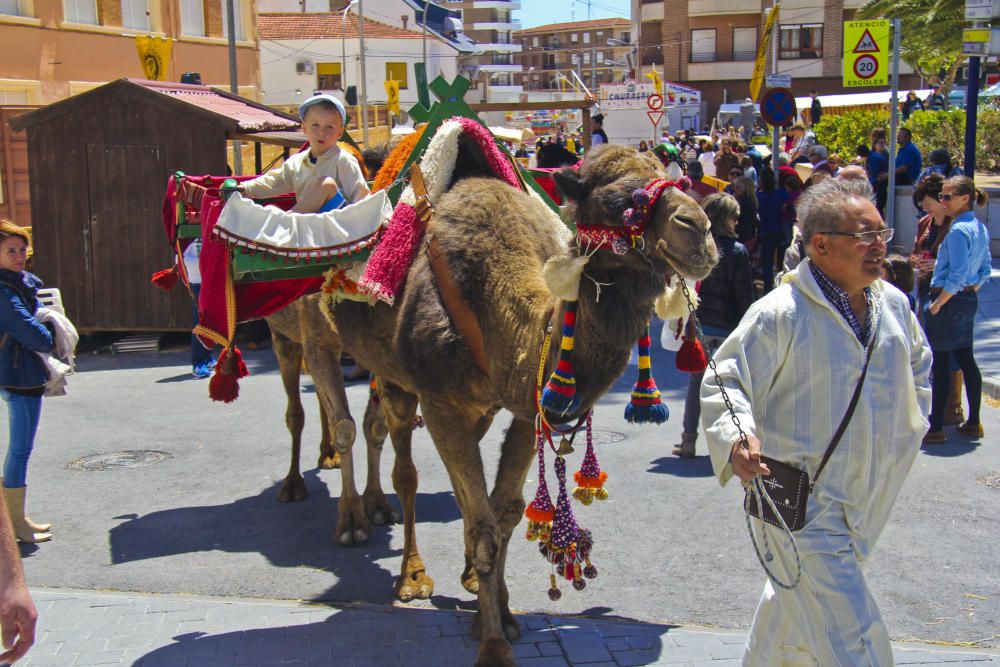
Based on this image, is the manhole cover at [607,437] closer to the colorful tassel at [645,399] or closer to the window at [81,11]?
the colorful tassel at [645,399]

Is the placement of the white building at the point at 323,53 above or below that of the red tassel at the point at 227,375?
above

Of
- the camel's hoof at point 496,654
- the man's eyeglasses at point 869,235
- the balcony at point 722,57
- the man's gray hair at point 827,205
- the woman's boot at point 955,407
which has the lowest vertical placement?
the camel's hoof at point 496,654

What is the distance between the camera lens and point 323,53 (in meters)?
64.2

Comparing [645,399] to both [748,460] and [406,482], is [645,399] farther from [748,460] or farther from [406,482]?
[406,482]

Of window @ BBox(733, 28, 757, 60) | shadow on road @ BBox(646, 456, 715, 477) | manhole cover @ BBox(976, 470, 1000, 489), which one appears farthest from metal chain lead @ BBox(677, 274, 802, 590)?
window @ BBox(733, 28, 757, 60)

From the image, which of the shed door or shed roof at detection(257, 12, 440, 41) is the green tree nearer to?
the shed door

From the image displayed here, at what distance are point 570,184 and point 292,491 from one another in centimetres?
407

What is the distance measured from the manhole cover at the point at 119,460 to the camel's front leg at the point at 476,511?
406 centimetres

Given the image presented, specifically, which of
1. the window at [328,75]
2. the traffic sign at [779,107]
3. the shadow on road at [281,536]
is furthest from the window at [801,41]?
the shadow on road at [281,536]

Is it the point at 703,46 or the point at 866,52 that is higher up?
the point at 703,46

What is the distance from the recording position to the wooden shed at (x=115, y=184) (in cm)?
1271

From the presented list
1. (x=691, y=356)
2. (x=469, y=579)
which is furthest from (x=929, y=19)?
(x=469, y=579)

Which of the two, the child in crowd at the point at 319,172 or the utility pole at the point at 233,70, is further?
the utility pole at the point at 233,70

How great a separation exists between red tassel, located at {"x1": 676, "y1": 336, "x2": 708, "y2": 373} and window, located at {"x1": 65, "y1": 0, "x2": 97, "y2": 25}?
2387 centimetres
